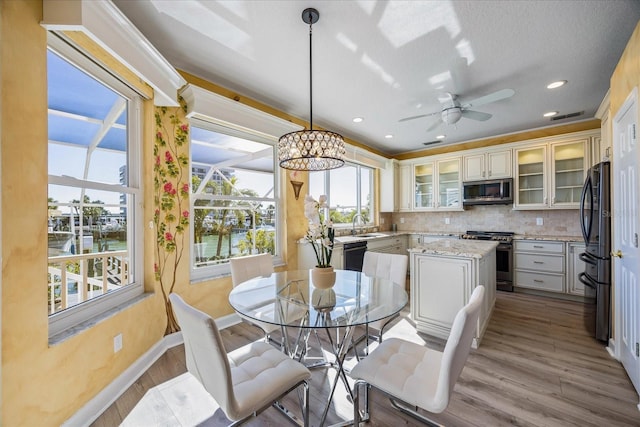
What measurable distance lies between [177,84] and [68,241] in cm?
148

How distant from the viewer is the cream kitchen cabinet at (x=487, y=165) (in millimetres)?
4355

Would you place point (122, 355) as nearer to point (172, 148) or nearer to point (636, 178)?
point (172, 148)

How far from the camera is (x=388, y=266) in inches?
98.1

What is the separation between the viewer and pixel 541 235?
13.8 ft

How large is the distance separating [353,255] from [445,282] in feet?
4.54

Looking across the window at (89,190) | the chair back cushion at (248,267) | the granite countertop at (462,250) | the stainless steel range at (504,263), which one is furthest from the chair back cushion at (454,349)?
the stainless steel range at (504,263)

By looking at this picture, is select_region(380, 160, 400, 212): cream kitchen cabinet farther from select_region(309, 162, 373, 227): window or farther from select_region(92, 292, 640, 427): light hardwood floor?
select_region(92, 292, 640, 427): light hardwood floor

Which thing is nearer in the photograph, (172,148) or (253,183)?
(172,148)

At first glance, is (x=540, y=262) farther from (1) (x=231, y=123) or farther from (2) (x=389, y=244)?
(1) (x=231, y=123)

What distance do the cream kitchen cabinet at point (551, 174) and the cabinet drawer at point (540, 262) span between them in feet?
2.51

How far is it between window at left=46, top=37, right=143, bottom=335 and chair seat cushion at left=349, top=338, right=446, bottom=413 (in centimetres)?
178

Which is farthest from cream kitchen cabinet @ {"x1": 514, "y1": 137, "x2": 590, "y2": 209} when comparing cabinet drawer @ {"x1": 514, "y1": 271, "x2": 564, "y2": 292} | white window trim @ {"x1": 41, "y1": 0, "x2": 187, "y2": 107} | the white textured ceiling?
white window trim @ {"x1": 41, "y1": 0, "x2": 187, "y2": 107}

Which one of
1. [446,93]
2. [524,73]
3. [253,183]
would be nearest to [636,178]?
[524,73]

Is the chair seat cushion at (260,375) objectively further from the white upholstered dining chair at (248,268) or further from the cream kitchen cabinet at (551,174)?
the cream kitchen cabinet at (551,174)
